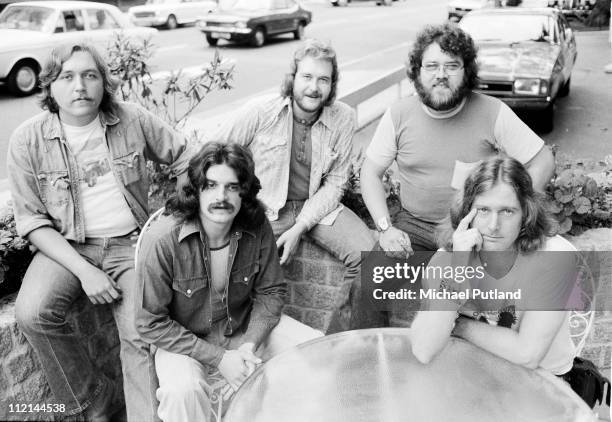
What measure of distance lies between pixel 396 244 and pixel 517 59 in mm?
5688

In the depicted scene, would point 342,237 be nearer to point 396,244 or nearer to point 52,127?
point 396,244

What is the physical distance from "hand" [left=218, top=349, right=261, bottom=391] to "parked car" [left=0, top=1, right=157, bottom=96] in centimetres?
792

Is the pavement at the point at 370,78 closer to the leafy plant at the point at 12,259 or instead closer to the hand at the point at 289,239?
the leafy plant at the point at 12,259

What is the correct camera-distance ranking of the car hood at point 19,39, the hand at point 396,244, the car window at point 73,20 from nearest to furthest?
the hand at point 396,244 < the car hood at point 19,39 < the car window at point 73,20

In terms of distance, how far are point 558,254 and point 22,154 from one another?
2.12 m

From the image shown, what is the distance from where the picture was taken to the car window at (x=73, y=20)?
10812mm

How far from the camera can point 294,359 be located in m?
2.08

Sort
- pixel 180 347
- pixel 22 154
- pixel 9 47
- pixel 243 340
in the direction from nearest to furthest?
pixel 180 347 < pixel 243 340 < pixel 22 154 < pixel 9 47

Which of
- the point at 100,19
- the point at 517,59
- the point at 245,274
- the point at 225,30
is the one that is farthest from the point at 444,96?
the point at 225,30

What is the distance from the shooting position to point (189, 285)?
2.46 meters

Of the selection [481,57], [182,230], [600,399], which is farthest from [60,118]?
[481,57]

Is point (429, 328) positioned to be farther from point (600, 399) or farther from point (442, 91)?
point (442, 91)

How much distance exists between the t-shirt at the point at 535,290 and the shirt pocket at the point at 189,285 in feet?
2.82

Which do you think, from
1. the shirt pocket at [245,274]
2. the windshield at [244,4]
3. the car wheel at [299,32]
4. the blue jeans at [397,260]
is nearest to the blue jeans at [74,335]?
the shirt pocket at [245,274]
